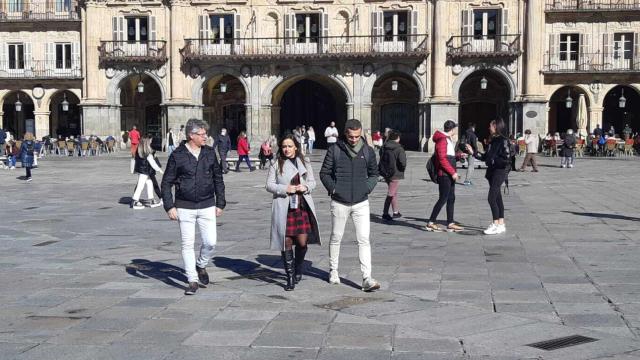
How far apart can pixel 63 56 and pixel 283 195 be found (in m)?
34.8

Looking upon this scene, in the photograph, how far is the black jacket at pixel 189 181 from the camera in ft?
26.8

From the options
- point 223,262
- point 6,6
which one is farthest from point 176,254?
point 6,6

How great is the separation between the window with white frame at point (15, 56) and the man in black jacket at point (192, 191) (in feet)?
116

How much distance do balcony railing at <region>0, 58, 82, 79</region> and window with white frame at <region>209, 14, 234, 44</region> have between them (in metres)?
7.13

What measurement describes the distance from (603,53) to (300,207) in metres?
32.0

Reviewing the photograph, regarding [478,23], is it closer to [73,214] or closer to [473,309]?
[73,214]

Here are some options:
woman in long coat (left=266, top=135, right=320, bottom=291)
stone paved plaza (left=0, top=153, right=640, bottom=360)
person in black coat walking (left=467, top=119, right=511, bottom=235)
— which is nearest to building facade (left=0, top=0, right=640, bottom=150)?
stone paved plaza (left=0, top=153, right=640, bottom=360)

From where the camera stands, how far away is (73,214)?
1542cm

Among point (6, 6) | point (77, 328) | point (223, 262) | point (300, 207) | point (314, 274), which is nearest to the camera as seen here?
point (77, 328)

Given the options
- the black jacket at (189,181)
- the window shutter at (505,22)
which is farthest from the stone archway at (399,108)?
the black jacket at (189,181)

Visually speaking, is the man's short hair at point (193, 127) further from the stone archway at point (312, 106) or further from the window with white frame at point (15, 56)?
the window with white frame at point (15, 56)

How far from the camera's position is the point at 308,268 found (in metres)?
9.59

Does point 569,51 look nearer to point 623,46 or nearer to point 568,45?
point 568,45

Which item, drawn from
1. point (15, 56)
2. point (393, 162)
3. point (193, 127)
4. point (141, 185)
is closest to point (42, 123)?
point (15, 56)
